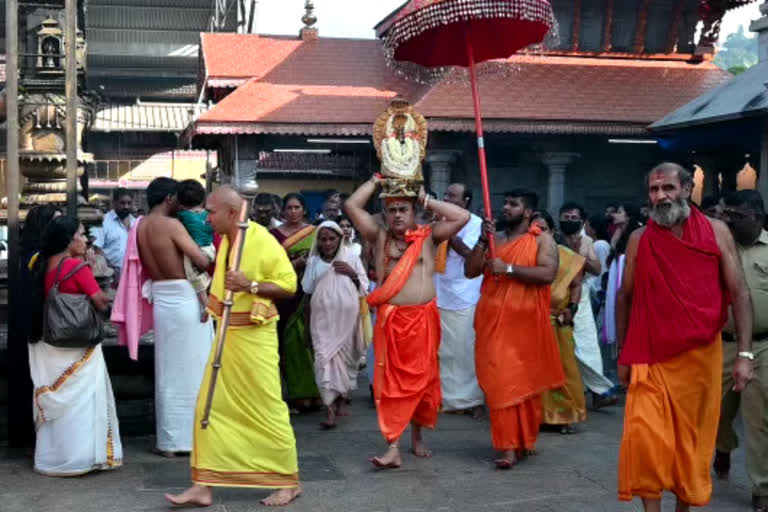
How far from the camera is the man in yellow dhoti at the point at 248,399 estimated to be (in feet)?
16.4

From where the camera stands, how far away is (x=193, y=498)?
5020 millimetres

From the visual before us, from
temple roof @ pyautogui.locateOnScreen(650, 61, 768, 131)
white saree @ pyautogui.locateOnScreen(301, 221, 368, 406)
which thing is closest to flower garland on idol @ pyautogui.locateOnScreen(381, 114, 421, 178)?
white saree @ pyautogui.locateOnScreen(301, 221, 368, 406)

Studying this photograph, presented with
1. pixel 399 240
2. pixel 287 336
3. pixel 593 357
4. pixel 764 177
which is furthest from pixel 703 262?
pixel 764 177

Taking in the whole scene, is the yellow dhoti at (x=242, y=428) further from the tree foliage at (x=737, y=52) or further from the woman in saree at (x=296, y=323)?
the tree foliage at (x=737, y=52)

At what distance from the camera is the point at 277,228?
327 inches

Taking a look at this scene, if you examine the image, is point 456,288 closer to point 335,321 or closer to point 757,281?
point 335,321

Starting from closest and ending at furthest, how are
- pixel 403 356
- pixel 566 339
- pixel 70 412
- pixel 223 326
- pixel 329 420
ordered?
pixel 223 326 < pixel 70 412 < pixel 403 356 < pixel 329 420 < pixel 566 339

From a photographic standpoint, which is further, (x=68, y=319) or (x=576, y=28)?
(x=576, y=28)

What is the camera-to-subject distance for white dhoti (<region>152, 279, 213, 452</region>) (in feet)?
20.0

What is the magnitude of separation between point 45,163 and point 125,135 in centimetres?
2360

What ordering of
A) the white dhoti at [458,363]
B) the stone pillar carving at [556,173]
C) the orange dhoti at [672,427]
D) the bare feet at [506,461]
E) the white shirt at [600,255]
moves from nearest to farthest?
the orange dhoti at [672,427]
the bare feet at [506,461]
the white dhoti at [458,363]
the white shirt at [600,255]
the stone pillar carving at [556,173]

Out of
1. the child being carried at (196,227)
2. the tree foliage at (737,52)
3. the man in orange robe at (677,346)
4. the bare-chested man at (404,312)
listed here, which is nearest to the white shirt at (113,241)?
the child being carried at (196,227)

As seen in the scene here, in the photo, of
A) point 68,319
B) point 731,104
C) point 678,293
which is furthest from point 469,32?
point 731,104

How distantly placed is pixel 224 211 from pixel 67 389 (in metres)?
1.50
